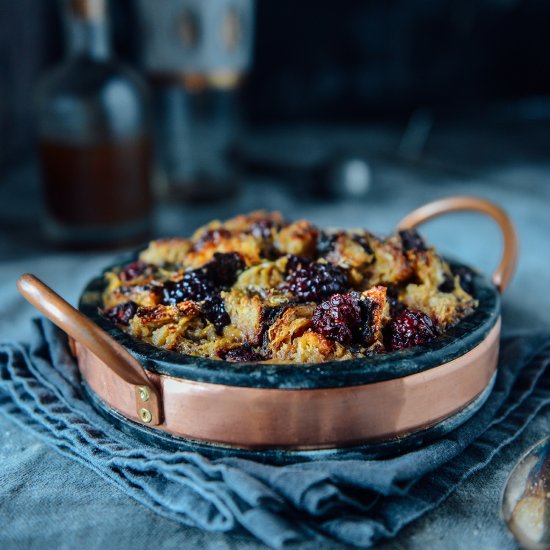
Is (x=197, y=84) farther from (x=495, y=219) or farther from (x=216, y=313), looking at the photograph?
(x=216, y=313)

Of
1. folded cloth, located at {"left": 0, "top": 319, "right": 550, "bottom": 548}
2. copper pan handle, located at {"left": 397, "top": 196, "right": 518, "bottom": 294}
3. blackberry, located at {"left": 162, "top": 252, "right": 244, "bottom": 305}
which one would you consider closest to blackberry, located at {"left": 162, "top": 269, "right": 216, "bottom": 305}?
blackberry, located at {"left": 162, "top": 252, "right": 244, "bottom": 305}

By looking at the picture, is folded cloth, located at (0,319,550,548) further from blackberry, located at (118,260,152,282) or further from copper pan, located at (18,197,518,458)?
blackberry, located at (118,260,152,282)

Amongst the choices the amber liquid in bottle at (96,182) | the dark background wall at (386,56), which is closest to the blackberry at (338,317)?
the amber liquid in bottle at (96,182)

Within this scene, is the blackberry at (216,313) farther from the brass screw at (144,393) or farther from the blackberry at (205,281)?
the brass screw at (144,393)

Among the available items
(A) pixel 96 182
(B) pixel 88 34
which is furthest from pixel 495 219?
(B) pixel 88 34

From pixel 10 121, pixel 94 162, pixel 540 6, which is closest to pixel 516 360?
pixel 94 162

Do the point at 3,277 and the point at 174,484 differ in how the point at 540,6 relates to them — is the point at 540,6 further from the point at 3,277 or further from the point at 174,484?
the point at 174,484
